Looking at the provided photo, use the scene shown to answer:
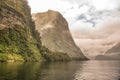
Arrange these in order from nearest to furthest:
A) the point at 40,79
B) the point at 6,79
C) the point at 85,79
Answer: the point at 6,79 → the point at 40,79 → the point at 85,79

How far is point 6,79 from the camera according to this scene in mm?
71875

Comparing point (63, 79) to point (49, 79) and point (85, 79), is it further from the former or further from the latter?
point (85, 79)

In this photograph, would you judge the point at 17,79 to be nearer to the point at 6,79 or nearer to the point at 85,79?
the point at 6,79

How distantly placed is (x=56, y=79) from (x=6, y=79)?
17381 mm

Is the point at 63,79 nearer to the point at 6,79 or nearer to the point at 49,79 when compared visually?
the point at 49,79

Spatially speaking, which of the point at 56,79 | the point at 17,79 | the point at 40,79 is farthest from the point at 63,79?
the point at 17,79

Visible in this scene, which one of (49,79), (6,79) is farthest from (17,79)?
(49,79)

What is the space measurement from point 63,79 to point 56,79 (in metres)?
2.68

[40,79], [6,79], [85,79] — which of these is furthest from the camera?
[85,79]

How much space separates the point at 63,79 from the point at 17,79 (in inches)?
650

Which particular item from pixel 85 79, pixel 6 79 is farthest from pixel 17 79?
pixel 85 79

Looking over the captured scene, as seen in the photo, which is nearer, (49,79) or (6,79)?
(6,79)

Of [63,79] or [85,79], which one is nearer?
[63,79]

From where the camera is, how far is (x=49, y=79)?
79.9 m
